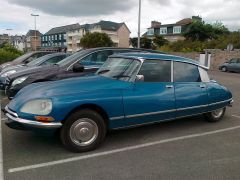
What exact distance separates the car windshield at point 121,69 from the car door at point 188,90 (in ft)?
2.93

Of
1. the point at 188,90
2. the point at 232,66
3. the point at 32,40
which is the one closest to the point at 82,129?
the point at 188,90

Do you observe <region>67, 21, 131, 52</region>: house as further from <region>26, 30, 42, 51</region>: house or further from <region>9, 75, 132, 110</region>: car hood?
<region>9, 75, 132, 110</region>: car hood

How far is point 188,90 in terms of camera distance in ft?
17.7

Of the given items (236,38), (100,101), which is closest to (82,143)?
(100,101)

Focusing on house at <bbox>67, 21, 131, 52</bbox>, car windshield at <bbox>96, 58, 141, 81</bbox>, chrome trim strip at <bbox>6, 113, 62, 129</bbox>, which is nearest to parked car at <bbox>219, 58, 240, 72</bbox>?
car windshield at <bbox>96, 58, 141, 81</bbox>

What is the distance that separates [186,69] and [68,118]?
8.87 feet

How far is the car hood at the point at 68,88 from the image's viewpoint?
4.19m

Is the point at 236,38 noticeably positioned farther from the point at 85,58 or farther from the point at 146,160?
the point at 146,160

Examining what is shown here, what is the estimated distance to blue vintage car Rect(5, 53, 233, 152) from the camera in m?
4.09

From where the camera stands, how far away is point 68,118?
13.6ft

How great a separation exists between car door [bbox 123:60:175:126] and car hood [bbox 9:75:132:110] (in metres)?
0.24

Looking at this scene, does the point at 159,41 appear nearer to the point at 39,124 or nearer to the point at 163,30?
the point at 163,30

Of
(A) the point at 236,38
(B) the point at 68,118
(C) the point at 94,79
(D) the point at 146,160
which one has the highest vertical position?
(A) the point at 236,38

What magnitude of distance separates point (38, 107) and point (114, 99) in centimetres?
116
